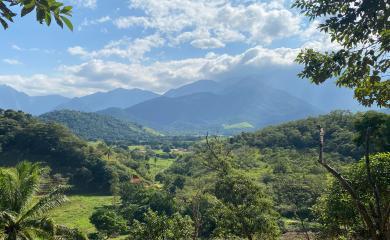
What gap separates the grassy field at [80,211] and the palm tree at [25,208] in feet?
136

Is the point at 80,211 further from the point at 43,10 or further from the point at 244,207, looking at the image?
the point at 43,10

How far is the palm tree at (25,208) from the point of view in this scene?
22.5 m

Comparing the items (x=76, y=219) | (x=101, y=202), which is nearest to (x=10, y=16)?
(x=76, y=219)

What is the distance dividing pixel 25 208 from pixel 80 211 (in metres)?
56.0

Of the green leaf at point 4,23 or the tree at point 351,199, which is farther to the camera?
the tree at point 351,199

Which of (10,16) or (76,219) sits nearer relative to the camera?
(10,16)

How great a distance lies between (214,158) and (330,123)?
307 ft

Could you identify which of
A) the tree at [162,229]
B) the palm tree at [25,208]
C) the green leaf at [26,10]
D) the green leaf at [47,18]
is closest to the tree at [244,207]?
the tree at [162,229]

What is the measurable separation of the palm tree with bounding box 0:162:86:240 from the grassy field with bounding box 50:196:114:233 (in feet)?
136

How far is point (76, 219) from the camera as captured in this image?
237ft

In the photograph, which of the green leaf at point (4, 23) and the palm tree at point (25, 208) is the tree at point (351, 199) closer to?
the palm tree at point (25, 208)

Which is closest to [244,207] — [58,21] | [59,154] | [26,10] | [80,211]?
[58,21]

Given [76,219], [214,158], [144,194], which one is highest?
[214,158]

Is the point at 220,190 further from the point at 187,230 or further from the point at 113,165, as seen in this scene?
the point at 113,165
